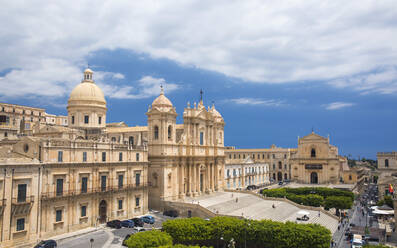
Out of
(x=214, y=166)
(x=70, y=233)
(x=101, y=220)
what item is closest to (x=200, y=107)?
(x=214, y=166)

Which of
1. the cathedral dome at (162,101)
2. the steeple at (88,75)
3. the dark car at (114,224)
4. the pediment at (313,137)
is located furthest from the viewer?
the pediment at (313,137)

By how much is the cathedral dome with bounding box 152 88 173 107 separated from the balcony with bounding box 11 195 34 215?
25.2 meters

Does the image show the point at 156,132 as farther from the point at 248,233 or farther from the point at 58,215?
the point at 248,233

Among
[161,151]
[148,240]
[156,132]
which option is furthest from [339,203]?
[148,240]

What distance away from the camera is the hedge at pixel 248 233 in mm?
31203

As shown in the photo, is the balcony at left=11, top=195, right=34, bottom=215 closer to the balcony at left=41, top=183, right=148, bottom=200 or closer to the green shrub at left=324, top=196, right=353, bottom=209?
the balcony at left=41, top=183, right=148, bottom=200

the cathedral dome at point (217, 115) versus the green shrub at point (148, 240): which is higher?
the cathedral dome at point (217, 115)

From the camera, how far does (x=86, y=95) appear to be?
54.8m

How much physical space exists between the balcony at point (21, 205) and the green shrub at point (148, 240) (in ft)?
40.2

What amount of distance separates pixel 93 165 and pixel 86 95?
57.9ft

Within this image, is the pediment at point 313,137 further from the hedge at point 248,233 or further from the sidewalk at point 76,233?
the sidewalk at point 76,233

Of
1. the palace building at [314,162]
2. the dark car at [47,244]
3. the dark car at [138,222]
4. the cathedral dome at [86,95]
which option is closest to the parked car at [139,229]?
the dark car at [138,222]

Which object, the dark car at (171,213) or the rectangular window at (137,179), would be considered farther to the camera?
the dark car at (171,213)

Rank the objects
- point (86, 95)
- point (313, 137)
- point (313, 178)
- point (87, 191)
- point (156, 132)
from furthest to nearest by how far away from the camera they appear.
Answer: point (313, 178) < point (313, 137) < point (86, 95) < point (156, 132) < point (87, 191)
